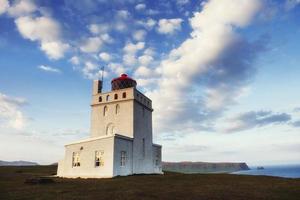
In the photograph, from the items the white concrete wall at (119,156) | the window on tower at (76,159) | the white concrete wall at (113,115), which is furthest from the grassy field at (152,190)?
the white concrete wall at (113,115)

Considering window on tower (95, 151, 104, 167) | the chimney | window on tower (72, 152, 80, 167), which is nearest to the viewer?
window on tower (95, 151, 104, 167)

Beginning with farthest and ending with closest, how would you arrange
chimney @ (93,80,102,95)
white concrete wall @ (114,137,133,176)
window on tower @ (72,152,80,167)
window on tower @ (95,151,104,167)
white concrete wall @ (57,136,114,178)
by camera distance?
chimney @ (93,80,102,95), window on tower @ (72,152,80,167), window on tower @ (95,151,104,167), white concrete wall @ (114,137,133,176), white concrete wall @ (57,136,114,178)

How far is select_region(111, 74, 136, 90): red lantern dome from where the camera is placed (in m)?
38.7

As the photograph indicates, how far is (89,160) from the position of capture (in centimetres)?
A: 3166

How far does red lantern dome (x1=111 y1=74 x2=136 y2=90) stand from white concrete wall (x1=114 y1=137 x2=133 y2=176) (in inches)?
335

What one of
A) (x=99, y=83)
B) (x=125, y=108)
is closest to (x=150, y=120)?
(x=125, y=108)

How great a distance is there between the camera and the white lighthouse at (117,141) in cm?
3095

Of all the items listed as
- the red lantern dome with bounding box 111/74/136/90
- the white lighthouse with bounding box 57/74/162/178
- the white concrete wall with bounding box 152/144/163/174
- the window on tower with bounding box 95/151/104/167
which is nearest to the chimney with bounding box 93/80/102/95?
the white lighthouse with bounding box 57/74/162/178

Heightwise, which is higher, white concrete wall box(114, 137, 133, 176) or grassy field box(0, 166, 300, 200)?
white concrete wall box(114, 137, 133, 176)

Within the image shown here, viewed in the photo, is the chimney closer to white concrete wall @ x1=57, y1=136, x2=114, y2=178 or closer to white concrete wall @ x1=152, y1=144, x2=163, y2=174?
white concrete wall @ x1=57, y1=136, x2=114, y2=178

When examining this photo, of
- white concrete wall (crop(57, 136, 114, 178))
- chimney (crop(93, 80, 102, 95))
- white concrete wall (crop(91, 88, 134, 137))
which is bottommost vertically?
white concrete wall (crop(57, 136, 114, 178))

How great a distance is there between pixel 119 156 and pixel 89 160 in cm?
360

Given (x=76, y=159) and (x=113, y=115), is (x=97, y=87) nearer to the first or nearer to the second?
(x=113, y=115)

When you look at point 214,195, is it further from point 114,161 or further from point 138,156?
point 138,156
